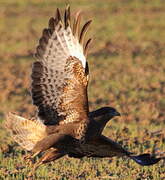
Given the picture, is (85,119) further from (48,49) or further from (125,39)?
(125,39)

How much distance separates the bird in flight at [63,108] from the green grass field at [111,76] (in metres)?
0.42

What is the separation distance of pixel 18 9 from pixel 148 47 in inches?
420

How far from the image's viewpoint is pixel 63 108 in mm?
6406

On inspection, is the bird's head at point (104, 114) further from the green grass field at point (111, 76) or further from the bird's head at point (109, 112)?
the green grass field at point (111, 76)

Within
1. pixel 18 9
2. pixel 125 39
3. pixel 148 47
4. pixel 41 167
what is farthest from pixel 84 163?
pixel 18 9

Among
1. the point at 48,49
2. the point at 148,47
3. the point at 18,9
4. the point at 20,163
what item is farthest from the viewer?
the point at 18,9

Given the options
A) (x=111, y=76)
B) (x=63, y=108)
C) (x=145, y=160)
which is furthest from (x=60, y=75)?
(x=111, y=76)

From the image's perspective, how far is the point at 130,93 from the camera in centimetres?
1305

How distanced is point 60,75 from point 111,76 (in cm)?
850

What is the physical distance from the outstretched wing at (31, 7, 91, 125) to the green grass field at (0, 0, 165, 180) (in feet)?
2.64

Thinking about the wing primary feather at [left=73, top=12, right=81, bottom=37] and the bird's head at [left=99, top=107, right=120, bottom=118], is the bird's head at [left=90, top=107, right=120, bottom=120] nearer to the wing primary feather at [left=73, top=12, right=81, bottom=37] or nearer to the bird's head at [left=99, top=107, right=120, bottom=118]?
the bird's head at [left=99, top=107, right=120, bottom=118]

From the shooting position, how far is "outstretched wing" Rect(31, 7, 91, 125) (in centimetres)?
626

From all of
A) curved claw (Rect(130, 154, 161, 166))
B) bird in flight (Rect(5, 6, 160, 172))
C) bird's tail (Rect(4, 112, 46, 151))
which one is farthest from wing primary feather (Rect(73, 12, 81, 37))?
curved claw (Rect(130, 154, 161, 166))

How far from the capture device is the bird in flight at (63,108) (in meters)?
6.20
